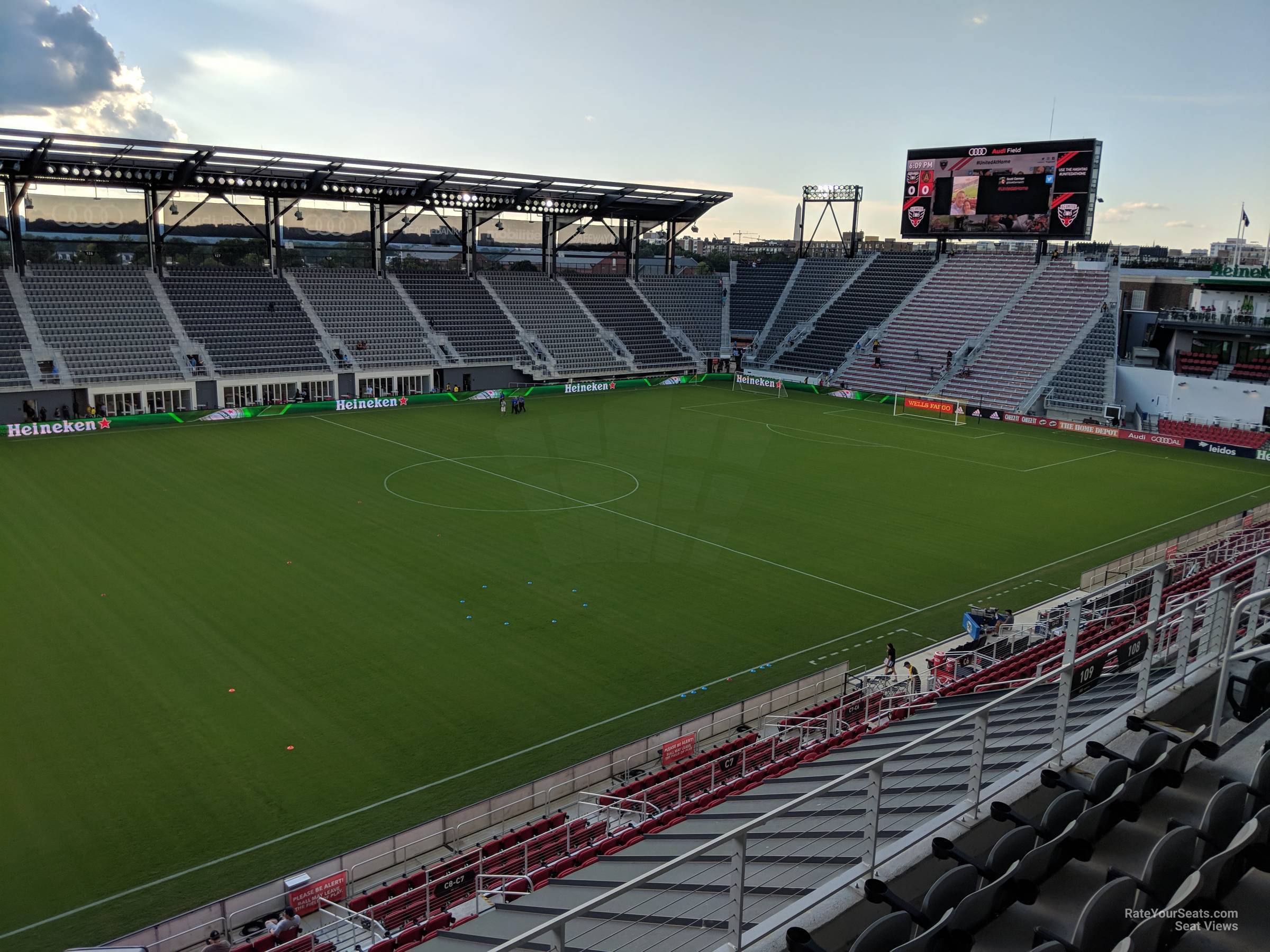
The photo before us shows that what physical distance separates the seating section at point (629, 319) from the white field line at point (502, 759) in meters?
42.2

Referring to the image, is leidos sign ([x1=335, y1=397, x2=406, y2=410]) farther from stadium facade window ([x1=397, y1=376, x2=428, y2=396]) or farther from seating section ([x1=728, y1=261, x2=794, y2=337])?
seating section ([x1=728, y1=261, x2=794, y2=337])

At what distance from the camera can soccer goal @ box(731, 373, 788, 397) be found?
198ft

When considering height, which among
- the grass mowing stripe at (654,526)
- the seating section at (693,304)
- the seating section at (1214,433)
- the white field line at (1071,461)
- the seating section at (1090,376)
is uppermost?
the seating section at (693,304)

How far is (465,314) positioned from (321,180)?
12.5 metres

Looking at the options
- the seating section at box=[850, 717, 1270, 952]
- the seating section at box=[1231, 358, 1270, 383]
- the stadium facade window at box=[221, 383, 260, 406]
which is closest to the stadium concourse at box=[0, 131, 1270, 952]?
the seating section at box=[850, 717, 1270, 952]

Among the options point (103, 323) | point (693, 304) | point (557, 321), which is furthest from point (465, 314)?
point (693, 304)

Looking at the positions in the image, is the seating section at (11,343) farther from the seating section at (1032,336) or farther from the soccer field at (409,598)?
the seating section at (1032,336)

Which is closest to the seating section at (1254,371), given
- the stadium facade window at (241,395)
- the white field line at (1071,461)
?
the white field line at (1071,461)

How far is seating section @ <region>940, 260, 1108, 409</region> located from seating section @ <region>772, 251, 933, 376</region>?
9.18m

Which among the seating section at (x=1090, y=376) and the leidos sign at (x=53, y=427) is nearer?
the leidos sign at (x=53, y=427)

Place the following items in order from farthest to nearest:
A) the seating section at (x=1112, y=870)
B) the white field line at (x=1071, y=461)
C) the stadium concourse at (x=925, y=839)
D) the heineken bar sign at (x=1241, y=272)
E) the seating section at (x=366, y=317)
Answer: the seating section at (x=366, y=317) < the heineken bar sign at (x=1241, y=272) < the white field line at (x=1071, y=461) < the stadium concourse at (x=925, y=839) < the seating section at (x=1112, y=870)

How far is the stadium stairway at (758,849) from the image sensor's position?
252 inches

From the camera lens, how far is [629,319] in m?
68.0

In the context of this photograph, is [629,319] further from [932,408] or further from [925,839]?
[925,839]
